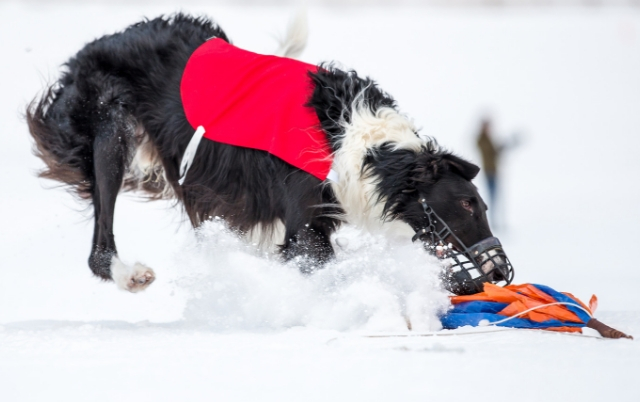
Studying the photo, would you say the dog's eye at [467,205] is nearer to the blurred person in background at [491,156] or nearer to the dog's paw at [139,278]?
the dog's paw at [139,278]

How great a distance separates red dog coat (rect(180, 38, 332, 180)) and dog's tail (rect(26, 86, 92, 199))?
899 mm

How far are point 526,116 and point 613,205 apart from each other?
6.39m

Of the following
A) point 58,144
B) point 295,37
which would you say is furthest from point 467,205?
point 58,144

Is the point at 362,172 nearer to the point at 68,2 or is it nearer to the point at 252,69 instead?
the point at 252,69

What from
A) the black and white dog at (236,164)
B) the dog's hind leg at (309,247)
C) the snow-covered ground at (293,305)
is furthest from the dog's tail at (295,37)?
the dog's hind leg at (309,247)

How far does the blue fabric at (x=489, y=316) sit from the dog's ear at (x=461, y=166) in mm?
678

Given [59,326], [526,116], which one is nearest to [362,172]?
[59,326]

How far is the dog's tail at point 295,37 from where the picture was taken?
18.3 ft

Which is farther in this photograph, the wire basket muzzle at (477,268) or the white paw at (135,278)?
the white paw at (135,278)

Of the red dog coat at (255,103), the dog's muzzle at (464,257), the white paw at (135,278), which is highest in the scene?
the red dog coat at (255,103)

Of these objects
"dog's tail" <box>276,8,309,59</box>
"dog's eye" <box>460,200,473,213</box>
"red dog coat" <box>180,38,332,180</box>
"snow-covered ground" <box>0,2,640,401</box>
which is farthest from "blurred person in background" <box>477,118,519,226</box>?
"dog's eye" <box>460,200,473,213</box>

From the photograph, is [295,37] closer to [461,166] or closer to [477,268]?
[461,166]

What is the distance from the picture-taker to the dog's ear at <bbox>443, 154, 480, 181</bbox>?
4199mm

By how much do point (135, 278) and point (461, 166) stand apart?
6.71ft
